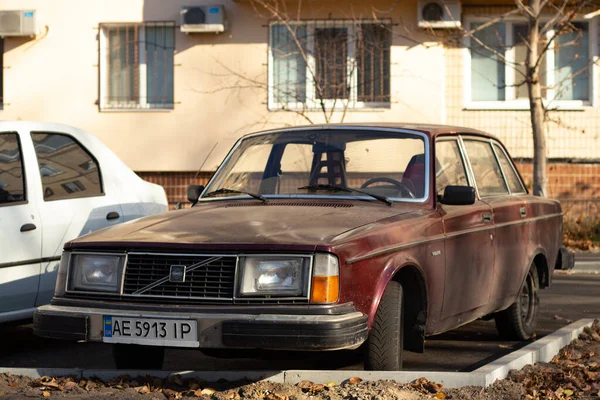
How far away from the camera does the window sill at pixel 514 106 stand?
1877 cm

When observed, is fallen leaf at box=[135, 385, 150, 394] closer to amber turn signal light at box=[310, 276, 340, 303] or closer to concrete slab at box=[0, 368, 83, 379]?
concrete slab at box=[0, 368, 83, 379]

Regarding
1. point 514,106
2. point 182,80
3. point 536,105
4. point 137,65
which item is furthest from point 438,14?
point 137,65

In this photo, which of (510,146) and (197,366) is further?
(510,146)

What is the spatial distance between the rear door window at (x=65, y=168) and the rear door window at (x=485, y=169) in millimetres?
2848

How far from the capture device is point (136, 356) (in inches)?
265

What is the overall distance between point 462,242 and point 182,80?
41.6ft

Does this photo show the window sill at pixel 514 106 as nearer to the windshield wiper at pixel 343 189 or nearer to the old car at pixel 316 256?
the old car at pixel 316 256

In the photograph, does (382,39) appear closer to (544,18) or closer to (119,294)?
(544,18)

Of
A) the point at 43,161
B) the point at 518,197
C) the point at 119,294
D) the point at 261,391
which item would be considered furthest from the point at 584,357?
the point at 43,161

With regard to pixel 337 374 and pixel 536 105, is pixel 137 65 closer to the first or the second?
pixel 536 105

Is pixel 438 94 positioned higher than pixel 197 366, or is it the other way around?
pixel 438 94

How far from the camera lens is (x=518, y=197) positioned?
847cm

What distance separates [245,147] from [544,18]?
491 inches

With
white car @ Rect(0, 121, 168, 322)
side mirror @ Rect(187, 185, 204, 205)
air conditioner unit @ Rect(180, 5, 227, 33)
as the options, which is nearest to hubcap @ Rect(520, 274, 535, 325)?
side mirror @ Rect(187, 185, 204, 205)
